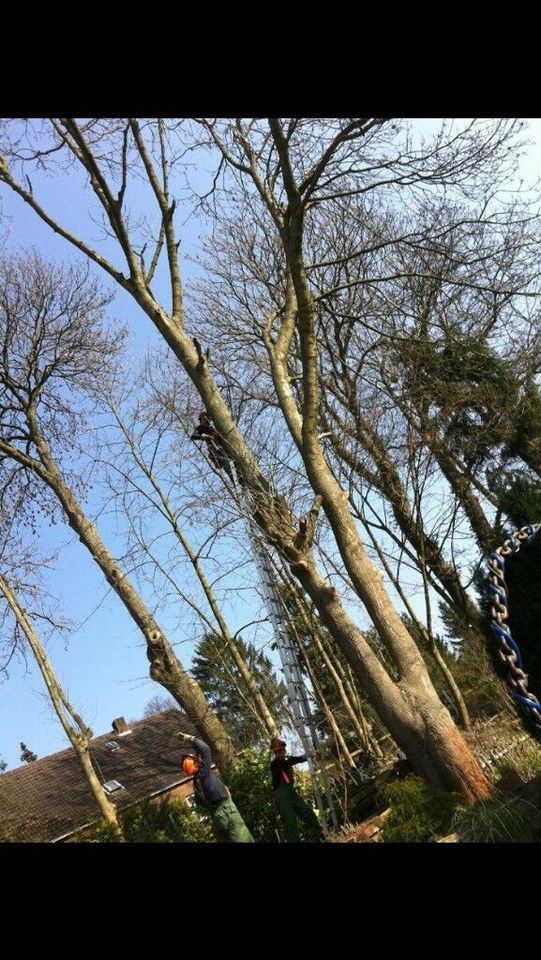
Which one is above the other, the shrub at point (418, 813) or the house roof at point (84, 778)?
the house roof at point (84, 778)

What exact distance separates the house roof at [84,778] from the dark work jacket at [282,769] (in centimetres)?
700

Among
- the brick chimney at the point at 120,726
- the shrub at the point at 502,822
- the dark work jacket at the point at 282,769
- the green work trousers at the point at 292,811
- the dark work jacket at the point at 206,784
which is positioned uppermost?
the brick chimney at the point at 120,726

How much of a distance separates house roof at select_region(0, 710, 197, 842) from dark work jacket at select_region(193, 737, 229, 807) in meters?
7.20

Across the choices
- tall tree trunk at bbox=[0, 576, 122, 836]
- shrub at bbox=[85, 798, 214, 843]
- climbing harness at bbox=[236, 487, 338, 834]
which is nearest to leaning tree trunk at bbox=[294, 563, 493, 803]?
climbing harness at bbox=[236, 487, 338, 834]

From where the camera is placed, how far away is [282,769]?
22.8ft

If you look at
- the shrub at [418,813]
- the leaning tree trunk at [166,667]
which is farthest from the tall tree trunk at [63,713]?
the shrub at [418,813]

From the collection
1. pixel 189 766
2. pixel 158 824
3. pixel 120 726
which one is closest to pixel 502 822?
pixel 189 766

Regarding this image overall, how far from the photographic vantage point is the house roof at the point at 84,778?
1396 centimetres

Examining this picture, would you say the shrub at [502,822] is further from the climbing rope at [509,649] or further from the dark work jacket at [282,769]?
the dark work jacket at [282,769]

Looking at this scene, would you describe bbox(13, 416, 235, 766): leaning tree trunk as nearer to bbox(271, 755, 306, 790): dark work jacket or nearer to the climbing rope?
bbox(271, 755, 306, 790): dark work jacket

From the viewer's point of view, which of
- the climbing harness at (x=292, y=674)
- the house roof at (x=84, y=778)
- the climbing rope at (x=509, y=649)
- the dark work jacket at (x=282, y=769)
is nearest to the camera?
the climbing rope at (x=509, y=649)

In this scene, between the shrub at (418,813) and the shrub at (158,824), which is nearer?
the shrub at (418,813)
